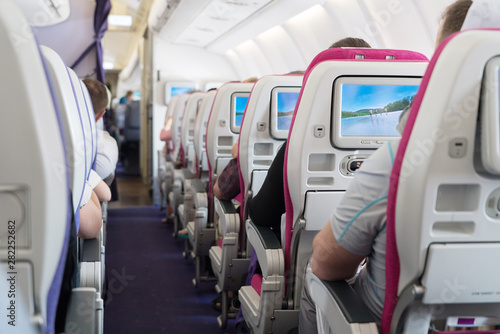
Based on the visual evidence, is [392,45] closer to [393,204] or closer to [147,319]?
[147,319]

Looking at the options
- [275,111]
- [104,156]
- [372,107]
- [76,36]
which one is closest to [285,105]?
[275,111]

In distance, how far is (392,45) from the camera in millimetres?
6129

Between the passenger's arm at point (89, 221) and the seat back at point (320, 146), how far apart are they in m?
0.91

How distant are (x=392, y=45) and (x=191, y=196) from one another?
9.06 ft

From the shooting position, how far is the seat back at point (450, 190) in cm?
135

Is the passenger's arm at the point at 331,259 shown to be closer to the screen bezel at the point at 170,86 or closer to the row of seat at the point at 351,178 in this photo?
the row of seat at the point at 351,178

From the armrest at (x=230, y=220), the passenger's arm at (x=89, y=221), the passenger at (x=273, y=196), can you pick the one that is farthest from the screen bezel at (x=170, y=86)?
the passenger's arm at (x=89, y=221)

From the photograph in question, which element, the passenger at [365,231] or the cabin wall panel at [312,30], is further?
the cabin wall panel at [312,30]

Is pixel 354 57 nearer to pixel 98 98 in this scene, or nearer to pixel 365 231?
pixel 365 231

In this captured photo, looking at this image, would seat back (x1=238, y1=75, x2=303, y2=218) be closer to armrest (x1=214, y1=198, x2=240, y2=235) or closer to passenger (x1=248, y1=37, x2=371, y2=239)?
armrest (x1=214, y1=198, x2=240, y2=235)

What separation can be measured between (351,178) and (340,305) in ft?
2.96

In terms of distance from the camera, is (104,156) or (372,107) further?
(104,156)

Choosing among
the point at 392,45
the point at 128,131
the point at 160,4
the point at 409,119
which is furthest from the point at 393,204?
the point at 128,131

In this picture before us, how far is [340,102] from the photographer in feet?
7.84
